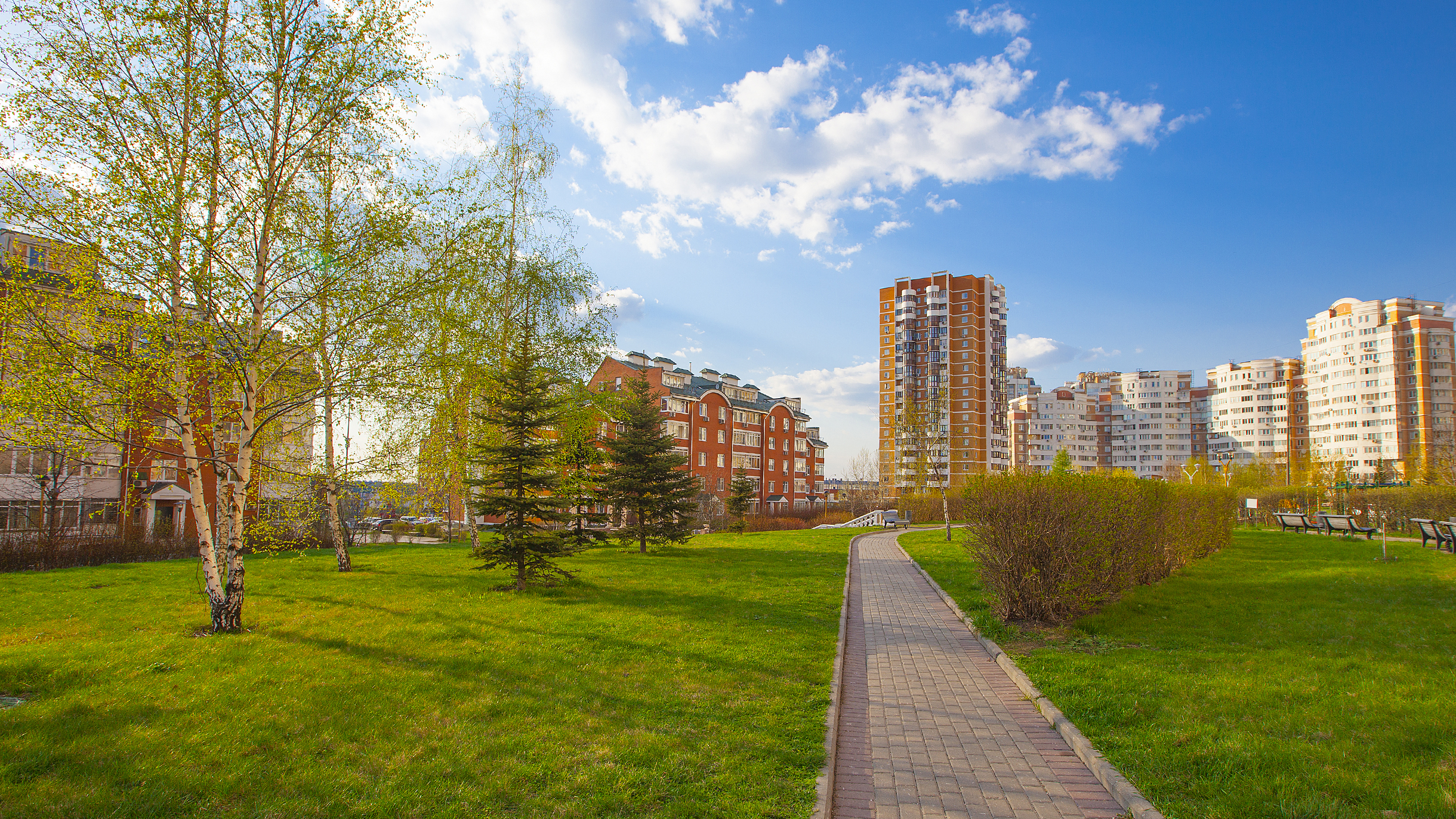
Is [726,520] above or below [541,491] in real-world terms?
below

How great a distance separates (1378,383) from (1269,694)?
353 feet

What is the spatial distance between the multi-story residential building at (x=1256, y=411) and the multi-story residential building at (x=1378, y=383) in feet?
13.5

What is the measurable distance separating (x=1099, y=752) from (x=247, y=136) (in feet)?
43.7

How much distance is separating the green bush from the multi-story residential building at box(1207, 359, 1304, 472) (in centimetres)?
10426

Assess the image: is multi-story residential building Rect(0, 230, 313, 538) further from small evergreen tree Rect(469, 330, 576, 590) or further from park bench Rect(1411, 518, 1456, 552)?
park bench Rect(1411, 518, 1456, 552)

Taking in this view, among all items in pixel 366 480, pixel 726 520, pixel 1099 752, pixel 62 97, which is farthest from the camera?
pixel 726 520

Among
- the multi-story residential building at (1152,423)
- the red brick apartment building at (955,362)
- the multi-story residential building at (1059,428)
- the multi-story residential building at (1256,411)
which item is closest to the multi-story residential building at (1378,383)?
the multi-story residential building at (1256,411)

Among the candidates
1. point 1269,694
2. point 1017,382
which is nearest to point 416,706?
point 1269,694

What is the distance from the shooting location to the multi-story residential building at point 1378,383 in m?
76.2

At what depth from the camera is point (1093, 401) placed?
109 meters

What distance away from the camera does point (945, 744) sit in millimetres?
5340

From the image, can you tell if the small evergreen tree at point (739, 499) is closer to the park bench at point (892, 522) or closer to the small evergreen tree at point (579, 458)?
the park bench at point (892, 522)

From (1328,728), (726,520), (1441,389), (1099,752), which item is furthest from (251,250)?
(1441,389)

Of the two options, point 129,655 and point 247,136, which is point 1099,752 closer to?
→ point 129,655
